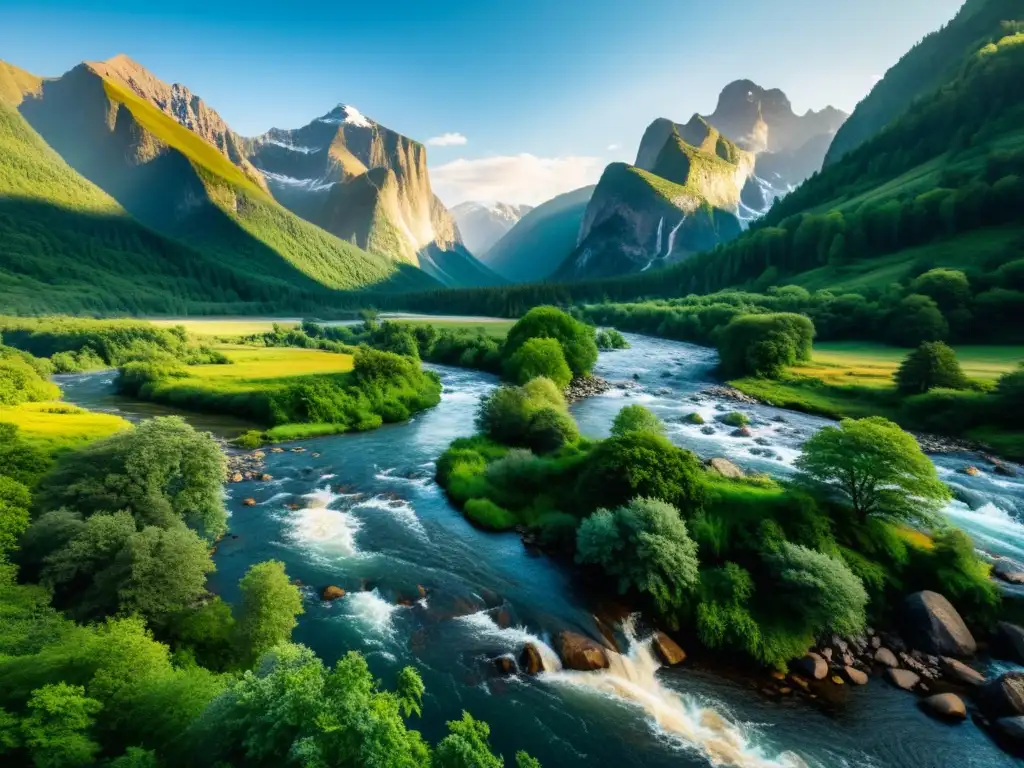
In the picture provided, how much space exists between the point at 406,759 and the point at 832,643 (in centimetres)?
2408

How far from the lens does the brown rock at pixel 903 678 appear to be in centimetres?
2377

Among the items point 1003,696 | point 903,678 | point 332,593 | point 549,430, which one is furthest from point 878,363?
point 332,593

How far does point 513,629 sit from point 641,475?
1246 centimetres

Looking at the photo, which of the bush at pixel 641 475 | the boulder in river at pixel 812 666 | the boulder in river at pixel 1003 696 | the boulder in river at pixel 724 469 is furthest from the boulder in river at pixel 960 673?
the boulder in river at pixel 724 469

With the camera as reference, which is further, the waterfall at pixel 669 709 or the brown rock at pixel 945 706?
the brown rock at pixel 945 706

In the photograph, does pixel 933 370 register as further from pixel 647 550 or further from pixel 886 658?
pixel 647 550

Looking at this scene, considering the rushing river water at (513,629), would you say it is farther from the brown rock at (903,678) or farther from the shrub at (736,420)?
the shrub at (736,420)

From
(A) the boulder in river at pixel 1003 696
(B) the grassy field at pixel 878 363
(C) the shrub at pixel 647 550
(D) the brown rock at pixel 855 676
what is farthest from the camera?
(B) the grassy field at pixel 878 363

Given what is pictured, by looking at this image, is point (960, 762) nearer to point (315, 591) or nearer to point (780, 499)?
point (780, 499)

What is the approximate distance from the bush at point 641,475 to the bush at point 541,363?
43758 millimetres

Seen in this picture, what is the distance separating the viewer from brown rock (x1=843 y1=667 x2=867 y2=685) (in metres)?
24.1

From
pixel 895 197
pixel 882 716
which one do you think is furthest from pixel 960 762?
pixel 895 197

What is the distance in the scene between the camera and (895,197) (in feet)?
570

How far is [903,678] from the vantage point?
24047mm
